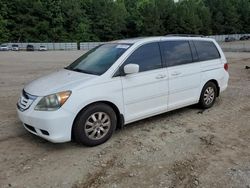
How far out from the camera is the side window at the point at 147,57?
198 inches

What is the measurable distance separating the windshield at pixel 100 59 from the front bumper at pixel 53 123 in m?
0.96

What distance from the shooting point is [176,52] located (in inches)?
224

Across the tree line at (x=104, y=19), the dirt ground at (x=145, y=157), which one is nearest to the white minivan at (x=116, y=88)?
the dirt ground at (x=145, y=157)

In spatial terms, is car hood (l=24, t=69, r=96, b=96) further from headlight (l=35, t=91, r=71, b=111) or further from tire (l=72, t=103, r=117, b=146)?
tire (l=72, t=103, r=117, b=146)

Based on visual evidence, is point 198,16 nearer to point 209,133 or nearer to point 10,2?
point 10,2

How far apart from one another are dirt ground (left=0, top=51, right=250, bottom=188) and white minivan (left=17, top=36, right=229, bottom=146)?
0.95ft

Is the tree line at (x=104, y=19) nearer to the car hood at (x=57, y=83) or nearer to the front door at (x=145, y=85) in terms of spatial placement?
the car hood at (x=57, y=83)

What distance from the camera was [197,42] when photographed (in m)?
6.19

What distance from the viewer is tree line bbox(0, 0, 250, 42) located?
65.5 meters

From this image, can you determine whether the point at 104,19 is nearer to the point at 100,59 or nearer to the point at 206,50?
the point at 206,50

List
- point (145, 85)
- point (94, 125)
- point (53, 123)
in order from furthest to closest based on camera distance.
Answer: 1. point (145, 85)
2. point (94, 125)
3. point (53, 123)

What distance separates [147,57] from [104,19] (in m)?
68.2

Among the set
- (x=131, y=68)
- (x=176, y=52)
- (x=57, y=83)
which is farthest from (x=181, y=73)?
(x=57, y=83)

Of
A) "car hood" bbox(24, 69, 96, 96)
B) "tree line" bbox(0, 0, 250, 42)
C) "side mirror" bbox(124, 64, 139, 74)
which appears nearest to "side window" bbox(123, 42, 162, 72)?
"side mirror" bbox(124, 64, 139, 74)
